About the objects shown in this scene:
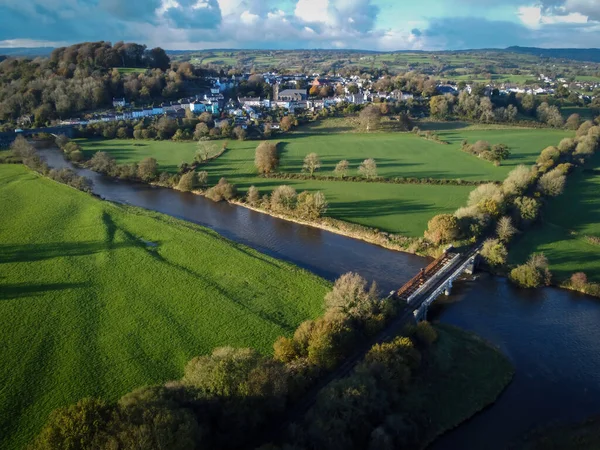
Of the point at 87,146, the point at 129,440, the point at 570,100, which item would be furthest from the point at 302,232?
the point at 570,100

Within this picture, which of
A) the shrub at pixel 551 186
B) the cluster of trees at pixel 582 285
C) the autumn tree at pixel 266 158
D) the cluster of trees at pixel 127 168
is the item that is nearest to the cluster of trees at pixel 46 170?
the cluster of trees at pixel 127 168

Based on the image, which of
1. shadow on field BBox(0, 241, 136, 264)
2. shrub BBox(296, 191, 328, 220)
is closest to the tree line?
shrub BBox(296, 191, 328, 220)

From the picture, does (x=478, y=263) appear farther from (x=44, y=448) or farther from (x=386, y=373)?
(x=44, y=448)

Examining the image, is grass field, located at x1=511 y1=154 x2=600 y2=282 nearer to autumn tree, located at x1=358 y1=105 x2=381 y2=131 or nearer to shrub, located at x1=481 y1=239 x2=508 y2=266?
shrub, located at x1=481 y1=239 x2=508 y2=266

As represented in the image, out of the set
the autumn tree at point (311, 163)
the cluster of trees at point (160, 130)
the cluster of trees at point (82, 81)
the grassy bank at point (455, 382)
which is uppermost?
the cluster of trees at point (82, 81)

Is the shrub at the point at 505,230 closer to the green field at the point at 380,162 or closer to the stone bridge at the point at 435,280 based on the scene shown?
the stone bridge at the point at 435,280

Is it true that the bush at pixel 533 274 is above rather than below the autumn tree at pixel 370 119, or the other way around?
below
